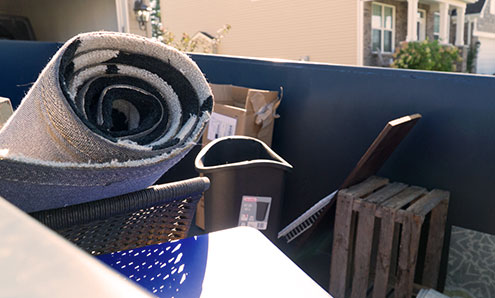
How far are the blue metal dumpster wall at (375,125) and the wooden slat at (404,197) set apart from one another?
0.11m

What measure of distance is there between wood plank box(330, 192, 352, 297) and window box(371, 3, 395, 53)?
43.7 feet

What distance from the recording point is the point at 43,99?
0.89 meters

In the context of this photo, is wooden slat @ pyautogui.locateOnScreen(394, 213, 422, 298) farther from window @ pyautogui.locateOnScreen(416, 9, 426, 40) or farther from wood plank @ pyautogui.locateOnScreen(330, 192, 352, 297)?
window @ pyautogui.locateOnScreen(416, 9, 426, 40)

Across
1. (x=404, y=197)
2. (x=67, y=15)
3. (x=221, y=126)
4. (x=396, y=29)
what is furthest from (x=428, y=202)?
(x=396, y=29)

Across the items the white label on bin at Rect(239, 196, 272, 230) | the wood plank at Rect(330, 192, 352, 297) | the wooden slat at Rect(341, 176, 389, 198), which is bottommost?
the wood plank at Rect(330, 192, 352, 297)

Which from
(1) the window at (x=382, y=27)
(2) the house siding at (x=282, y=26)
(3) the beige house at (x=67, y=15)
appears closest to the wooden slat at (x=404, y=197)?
(3) the beige house at (x=67, y=15)

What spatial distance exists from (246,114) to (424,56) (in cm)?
1178

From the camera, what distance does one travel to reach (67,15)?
5.27 meters

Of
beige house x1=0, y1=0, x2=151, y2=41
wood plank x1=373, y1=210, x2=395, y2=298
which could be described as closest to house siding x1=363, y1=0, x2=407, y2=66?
beige house x1=0, y1=0, x2=151, y2=41

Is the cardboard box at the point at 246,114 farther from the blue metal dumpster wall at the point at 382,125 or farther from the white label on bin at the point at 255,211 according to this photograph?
the white label on bin at the point at 255,211

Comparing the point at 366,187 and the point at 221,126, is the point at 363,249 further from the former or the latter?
the point at 221,126

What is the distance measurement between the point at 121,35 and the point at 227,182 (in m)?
1.26

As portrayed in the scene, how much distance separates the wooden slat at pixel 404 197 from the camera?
217 centimetres

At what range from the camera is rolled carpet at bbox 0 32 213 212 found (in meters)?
0.85
